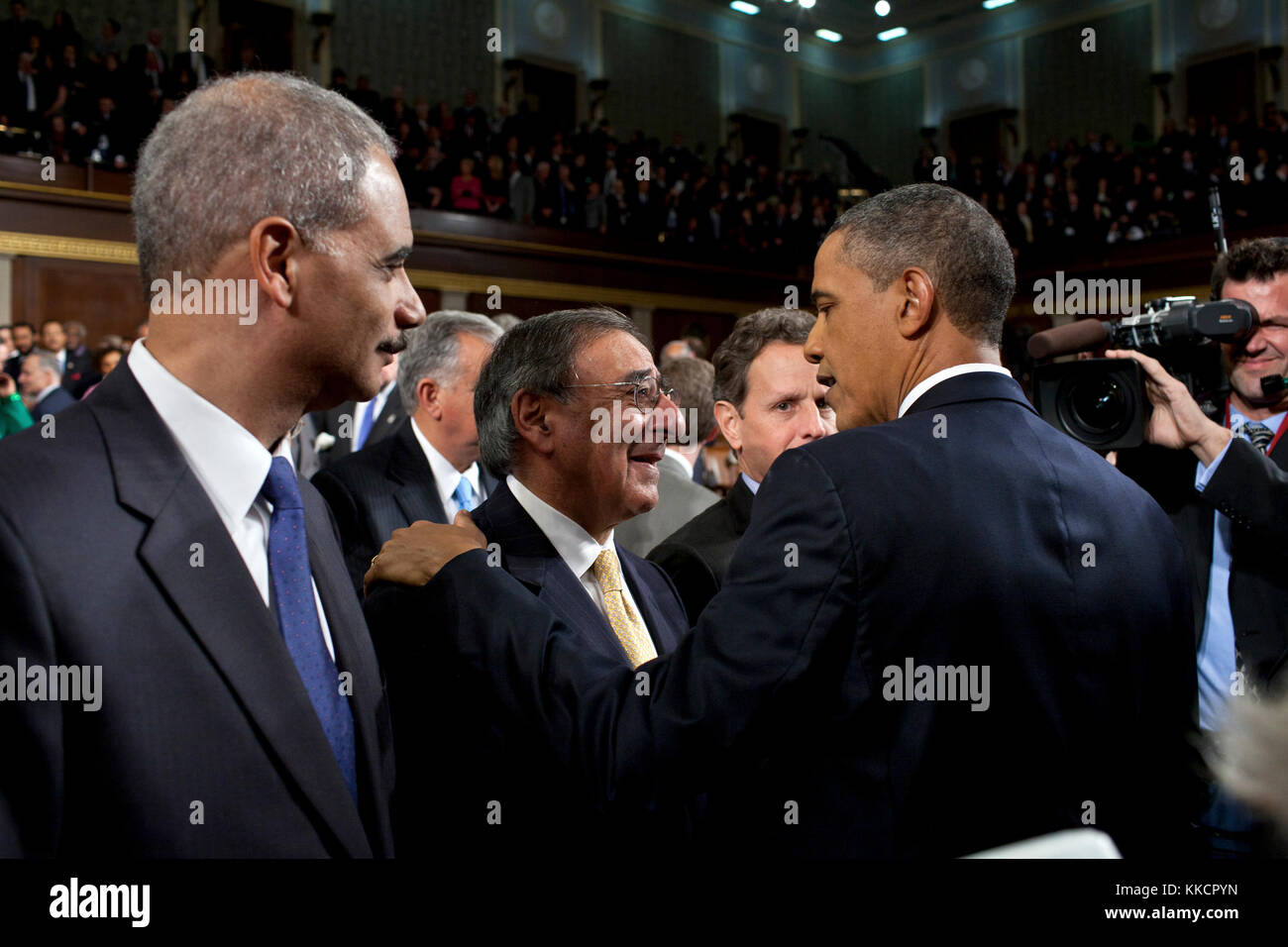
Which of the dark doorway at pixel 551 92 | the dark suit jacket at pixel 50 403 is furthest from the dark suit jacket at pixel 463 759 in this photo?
the dark doorway at pixel 551 92

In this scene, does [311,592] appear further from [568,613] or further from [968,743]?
[968,743]

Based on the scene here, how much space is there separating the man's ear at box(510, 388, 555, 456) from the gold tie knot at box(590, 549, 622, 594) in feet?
0.70

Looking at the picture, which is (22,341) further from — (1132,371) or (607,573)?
(1132,371)

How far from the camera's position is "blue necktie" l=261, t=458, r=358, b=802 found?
1.23m

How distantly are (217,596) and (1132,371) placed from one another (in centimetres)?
192

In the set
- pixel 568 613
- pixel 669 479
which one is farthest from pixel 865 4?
pixel 568 613

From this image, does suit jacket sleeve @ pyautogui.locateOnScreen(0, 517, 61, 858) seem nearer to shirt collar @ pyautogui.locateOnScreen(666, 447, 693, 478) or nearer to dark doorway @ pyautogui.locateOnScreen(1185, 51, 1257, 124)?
shirt collar @ pyautogui.locateOnScreen(666, 447, 693, 478)

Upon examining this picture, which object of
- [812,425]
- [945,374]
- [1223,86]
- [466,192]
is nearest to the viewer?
[945,374]

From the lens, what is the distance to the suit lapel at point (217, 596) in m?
1.09

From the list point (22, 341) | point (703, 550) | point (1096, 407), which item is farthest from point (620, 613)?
point (22, 341)

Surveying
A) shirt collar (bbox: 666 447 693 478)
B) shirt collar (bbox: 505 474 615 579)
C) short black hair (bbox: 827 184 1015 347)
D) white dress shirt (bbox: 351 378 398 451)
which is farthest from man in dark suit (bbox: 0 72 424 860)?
white dress shirt (bbox: 351 378 398 451)

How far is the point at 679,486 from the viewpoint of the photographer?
341 centimetres

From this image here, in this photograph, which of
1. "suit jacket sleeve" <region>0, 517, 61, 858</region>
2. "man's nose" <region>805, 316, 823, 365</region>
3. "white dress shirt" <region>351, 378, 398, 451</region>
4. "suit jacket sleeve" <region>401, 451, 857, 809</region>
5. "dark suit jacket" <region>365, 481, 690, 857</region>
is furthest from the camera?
"white dress shirt" <region>351, 378, 398, 451</region>

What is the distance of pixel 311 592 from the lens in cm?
127
